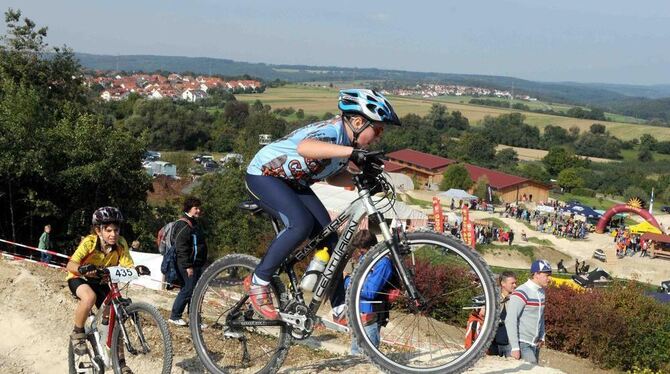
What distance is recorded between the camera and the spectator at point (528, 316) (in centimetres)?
816

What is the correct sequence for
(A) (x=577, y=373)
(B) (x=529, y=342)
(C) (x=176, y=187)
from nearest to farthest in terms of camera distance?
(B) (x=529, y=342) < (A) (x=577, y=373) < (C) (x=176, y=187)

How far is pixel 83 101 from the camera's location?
41156 millimetres

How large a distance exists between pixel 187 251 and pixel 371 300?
5.56m

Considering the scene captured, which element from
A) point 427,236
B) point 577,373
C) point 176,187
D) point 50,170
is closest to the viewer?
point 427,236

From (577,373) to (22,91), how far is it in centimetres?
2339

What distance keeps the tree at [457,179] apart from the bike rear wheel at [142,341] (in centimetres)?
7504

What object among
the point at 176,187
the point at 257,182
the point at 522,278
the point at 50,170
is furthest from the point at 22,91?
the point at 176,187

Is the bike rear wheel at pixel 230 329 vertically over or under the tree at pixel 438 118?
over

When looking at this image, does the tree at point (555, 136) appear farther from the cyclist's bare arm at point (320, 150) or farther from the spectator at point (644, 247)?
the cyclist's bare arm at point (320, 150)

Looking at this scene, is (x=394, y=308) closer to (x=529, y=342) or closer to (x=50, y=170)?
(x=529, y=342)

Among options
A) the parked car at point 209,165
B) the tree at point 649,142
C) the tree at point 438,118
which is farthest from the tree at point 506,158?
the parked car at point 209,165

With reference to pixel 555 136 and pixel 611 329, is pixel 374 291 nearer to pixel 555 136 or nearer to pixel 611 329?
pixel 611 329

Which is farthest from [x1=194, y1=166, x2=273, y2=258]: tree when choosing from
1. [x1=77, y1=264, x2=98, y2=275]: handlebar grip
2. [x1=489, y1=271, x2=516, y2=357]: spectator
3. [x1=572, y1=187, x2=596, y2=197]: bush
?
[x1=572, y1=187, x2=596, y2=197]: bush

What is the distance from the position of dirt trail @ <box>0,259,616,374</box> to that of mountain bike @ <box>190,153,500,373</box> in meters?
0.87
